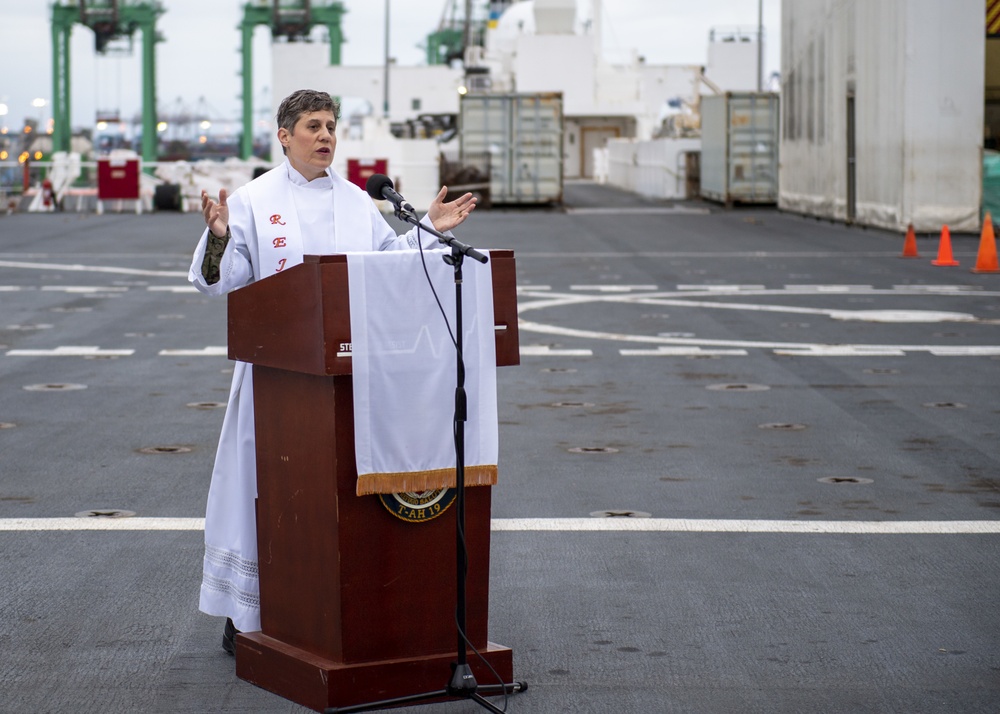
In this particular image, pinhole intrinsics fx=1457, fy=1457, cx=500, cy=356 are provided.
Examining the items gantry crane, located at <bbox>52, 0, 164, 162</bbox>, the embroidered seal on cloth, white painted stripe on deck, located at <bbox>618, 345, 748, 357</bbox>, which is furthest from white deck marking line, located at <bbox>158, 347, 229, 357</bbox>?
gantry crane, located at <bbox>52, 0, 164, 162</bbox>

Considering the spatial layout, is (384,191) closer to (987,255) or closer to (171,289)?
(171,289)

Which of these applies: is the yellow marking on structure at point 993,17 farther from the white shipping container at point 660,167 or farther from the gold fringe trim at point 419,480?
the gold fringe trim at point 419,480

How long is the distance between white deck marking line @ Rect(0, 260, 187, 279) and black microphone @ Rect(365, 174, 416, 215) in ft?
56.6

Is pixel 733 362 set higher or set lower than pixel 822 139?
lower

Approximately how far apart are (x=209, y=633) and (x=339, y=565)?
1.22 metres

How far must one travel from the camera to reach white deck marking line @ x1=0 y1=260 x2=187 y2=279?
2200 cm

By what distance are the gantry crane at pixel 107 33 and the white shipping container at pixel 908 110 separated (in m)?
65.0

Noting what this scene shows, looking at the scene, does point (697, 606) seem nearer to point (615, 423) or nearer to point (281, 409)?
point (281, 409)

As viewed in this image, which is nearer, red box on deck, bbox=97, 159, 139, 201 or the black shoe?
the black shoe

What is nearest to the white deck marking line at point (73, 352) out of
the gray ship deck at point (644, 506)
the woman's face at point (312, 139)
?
the gray ship deck at point (644, 506)

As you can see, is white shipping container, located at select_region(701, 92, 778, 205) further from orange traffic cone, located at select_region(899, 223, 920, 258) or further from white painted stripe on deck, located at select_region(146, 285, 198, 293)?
white painted stripe on deck, located at select_region(146, 285, 198, 293)

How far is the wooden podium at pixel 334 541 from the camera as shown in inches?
176

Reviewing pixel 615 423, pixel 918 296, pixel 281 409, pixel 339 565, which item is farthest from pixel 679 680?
pixel 918 296

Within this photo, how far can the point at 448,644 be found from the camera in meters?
4.73
